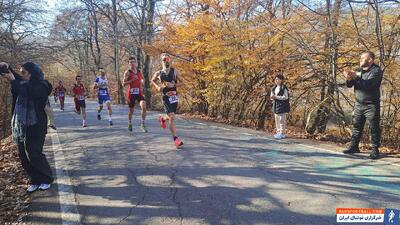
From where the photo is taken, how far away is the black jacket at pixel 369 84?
6898 mm

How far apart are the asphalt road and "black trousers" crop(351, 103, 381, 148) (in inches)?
21.5

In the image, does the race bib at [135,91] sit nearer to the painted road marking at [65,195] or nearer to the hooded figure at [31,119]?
the painted road marking at [65,195]

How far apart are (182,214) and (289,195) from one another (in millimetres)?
1529

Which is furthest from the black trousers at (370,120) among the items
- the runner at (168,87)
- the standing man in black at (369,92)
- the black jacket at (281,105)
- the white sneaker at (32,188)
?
the white sneaker at (32,188)

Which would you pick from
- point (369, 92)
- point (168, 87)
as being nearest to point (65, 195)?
point (168, 87)

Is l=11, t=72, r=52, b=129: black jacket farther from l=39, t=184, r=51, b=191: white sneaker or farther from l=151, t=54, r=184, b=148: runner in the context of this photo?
l=151, t=54, r=184, b=148: runner

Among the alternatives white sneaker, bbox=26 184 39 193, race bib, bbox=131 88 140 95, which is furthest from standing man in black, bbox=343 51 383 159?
white sneaker, bbox=26 184 39 193

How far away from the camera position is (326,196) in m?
4.78

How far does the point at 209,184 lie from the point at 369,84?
3878 millimetres

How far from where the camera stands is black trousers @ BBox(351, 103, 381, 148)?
6.96 meters

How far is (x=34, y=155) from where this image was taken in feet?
17.7

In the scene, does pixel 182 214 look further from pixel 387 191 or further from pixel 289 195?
pixel 387 191

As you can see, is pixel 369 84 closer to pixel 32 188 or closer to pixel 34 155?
pixel 34 155

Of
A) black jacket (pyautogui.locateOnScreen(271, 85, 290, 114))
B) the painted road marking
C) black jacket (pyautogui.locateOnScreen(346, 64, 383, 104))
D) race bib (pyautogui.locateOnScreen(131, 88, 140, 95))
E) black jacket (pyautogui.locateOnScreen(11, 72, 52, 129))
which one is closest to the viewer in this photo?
the painted road marking
